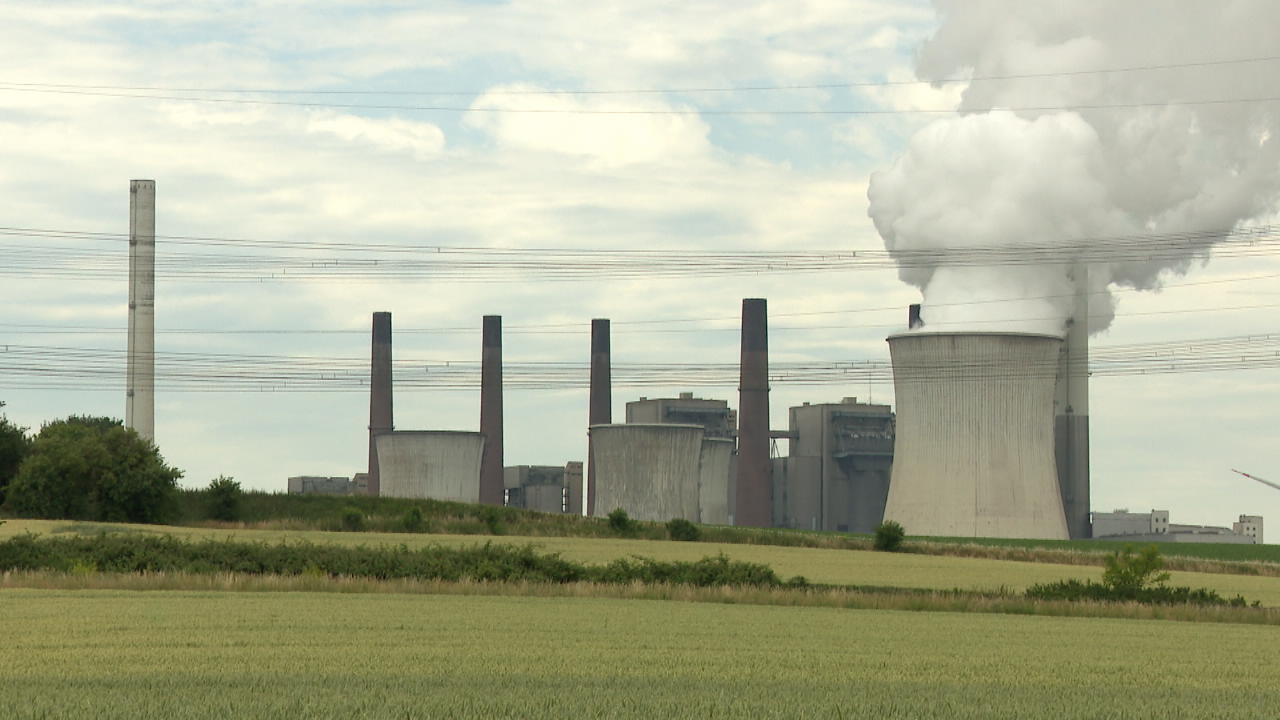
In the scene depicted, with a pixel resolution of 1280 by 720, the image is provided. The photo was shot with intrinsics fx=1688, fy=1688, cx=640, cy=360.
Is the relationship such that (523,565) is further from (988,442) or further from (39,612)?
(988,442)

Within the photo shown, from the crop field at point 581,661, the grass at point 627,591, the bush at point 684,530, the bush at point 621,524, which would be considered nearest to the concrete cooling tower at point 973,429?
the bush at point 684,530

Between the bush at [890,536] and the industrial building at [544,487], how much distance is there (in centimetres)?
3785

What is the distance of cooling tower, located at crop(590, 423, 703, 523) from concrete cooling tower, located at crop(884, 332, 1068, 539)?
1402 cm

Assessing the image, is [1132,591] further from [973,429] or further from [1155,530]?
[1155,530]

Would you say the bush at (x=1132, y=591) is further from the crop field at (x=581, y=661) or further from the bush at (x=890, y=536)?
the bush at (x=890, y=536)

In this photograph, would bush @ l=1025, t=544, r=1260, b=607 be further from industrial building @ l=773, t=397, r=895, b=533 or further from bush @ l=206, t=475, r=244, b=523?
industrial building @ l=773, t=397, r=895, b=533

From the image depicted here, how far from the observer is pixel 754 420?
209ft

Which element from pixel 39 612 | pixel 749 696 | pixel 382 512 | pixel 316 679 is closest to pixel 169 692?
pixel 316 679

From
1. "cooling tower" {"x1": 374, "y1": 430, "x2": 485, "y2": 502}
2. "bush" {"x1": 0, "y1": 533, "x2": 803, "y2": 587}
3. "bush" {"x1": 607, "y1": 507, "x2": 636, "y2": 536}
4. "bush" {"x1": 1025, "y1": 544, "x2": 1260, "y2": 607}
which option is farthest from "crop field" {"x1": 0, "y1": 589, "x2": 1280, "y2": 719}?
"cooling tower" {"x1": 374, "y1": 430, "x2": 485, "y2": 502}

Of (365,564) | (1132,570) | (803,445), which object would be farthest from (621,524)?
(803,445)

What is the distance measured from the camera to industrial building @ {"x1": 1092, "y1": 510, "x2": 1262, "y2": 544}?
64125 mm

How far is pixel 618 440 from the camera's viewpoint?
54125 millimetres

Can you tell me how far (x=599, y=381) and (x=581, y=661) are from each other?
5605cm

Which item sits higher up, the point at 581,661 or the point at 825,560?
the point at 581,661
